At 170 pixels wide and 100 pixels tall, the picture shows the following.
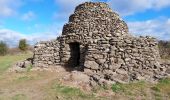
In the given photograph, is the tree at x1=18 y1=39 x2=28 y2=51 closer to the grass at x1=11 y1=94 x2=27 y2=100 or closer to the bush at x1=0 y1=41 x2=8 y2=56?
the bush at x1=0 y1=41 x2=8 y2=56

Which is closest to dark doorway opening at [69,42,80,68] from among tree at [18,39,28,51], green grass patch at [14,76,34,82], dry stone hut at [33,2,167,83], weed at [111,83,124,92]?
dry stone hut at [33,2,167,83]

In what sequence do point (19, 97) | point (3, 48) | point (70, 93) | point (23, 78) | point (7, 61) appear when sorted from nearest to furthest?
1. point (19, 97)
2. point (70, 93)
3. point (23, 78)
4. point (7, 61)
5. point (3, 48)

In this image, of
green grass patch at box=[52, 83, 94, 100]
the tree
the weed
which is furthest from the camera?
the tree

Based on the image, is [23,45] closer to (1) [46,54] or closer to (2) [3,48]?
(2) [3,48]

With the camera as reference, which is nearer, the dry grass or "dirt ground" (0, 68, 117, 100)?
the dry grass

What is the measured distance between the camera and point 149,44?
514 inches

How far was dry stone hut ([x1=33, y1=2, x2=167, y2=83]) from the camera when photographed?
40.5 feet

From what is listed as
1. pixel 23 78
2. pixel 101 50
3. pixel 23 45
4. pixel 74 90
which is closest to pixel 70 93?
pixel 74 90

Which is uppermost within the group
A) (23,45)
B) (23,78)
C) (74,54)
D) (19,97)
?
(23,45)

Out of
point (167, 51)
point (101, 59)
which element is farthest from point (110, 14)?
point (167, 51)

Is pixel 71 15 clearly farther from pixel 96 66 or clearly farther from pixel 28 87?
pixel 28 87

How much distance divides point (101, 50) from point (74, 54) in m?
3.15

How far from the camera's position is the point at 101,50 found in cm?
1317

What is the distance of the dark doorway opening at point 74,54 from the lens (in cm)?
1584
